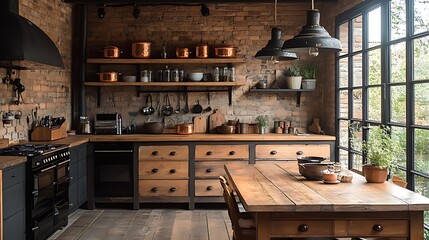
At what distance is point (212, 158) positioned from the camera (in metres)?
6.47

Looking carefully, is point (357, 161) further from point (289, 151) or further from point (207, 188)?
point (207, 188)

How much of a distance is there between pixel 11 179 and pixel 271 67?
4433 mm

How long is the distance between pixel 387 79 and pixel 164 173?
3210mm

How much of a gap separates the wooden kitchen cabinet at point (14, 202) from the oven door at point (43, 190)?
149 millimetres

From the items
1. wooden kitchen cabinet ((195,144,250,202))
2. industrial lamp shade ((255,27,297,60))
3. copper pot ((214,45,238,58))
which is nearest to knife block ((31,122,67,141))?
wooden kitchen cabinet ((195,144,250,202))

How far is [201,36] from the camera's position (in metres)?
7.25

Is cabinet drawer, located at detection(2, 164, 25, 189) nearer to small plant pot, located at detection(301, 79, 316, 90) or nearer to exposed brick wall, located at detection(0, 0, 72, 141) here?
exposed brick wall, located at detection(0, 0, 72, 141)

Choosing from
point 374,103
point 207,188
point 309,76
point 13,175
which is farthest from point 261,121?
point 13,175

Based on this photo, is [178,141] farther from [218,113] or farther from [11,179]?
[11,179]

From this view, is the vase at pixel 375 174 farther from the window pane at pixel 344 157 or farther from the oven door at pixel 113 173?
the oven door at pixel 113 173

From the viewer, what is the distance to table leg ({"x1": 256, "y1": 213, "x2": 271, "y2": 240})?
9.65 ft

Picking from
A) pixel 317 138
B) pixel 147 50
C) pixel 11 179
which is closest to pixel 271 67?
pixel 317 138

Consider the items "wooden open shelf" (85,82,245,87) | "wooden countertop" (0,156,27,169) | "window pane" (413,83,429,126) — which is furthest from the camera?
"wooden open shelf" (85,82,245,87)

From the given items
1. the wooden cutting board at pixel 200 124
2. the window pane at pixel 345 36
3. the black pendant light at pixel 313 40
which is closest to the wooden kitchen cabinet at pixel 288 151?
the wooden cutting board at pixel 200 124
